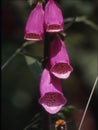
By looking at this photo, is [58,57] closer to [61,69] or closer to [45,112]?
[61,69]

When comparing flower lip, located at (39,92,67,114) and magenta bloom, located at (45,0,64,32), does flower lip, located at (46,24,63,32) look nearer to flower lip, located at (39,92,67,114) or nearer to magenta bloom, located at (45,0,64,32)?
magenta bloom, located at (45,0,64,32)

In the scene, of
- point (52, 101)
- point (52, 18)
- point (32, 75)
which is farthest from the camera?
point (32, 75)

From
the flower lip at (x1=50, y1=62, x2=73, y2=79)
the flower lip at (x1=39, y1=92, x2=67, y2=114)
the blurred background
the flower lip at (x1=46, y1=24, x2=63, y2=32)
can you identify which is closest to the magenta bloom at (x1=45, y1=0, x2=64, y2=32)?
the flower lip at (x1=46, y1=24, x2=63, y2=32)

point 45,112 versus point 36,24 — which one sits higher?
point 36,24

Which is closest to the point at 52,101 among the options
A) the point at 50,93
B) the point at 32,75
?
the point at 50,93

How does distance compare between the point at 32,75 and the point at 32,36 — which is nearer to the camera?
the point at 32,36

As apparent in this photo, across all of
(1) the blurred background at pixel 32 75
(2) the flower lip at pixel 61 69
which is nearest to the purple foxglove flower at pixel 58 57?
(2) the flower lip at pixel 61 69

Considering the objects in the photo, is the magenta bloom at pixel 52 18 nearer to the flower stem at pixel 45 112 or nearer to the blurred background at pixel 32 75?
the flower stem at pixel 45 112

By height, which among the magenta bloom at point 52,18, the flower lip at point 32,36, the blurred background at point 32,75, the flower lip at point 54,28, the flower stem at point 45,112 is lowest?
the blurred background at point 32,75
